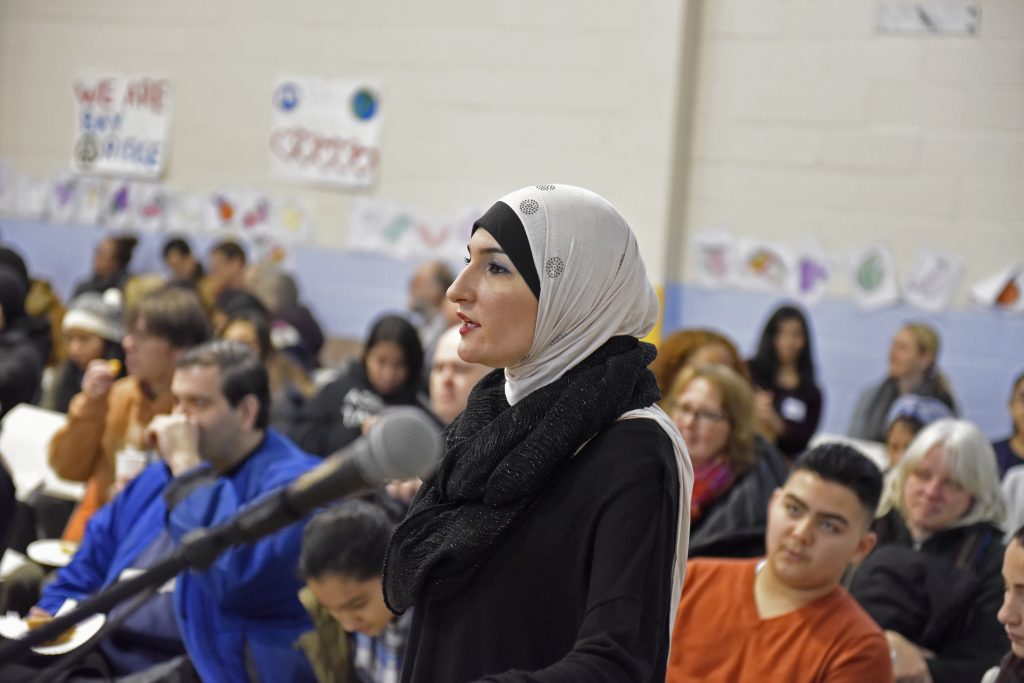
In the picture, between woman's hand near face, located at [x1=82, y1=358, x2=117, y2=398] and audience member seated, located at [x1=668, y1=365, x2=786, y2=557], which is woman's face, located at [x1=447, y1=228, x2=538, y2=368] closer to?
audience member seated, located at [x1=668, y1=365, x2=786, y2=557]

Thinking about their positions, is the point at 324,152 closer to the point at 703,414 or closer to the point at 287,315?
the point at 287,315

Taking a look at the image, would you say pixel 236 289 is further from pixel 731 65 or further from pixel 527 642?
pixel 527 642

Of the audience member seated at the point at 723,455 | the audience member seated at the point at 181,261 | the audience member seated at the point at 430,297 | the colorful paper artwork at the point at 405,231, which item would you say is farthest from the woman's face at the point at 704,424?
the audience member seated at the point at 181,261

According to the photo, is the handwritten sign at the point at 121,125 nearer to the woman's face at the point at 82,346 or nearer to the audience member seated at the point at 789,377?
the woman's face at the point at 82,346

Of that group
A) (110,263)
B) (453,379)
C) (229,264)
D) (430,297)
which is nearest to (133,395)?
(453,379)

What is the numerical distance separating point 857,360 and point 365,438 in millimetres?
5364

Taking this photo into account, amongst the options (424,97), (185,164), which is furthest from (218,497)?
(185,164)

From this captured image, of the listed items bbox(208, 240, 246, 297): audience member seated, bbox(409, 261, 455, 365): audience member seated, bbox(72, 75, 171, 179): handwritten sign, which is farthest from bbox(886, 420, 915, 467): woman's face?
bbox(72, 75, 171, 179): handwritten sign

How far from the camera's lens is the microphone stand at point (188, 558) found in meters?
1.08

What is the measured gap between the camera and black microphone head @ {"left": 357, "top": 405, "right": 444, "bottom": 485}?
1.03m

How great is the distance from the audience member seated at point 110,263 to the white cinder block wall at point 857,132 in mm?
3433

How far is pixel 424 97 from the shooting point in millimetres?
6969

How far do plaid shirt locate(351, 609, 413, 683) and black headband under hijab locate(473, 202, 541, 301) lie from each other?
4.46 feet

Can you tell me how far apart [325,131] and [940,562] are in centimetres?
514
